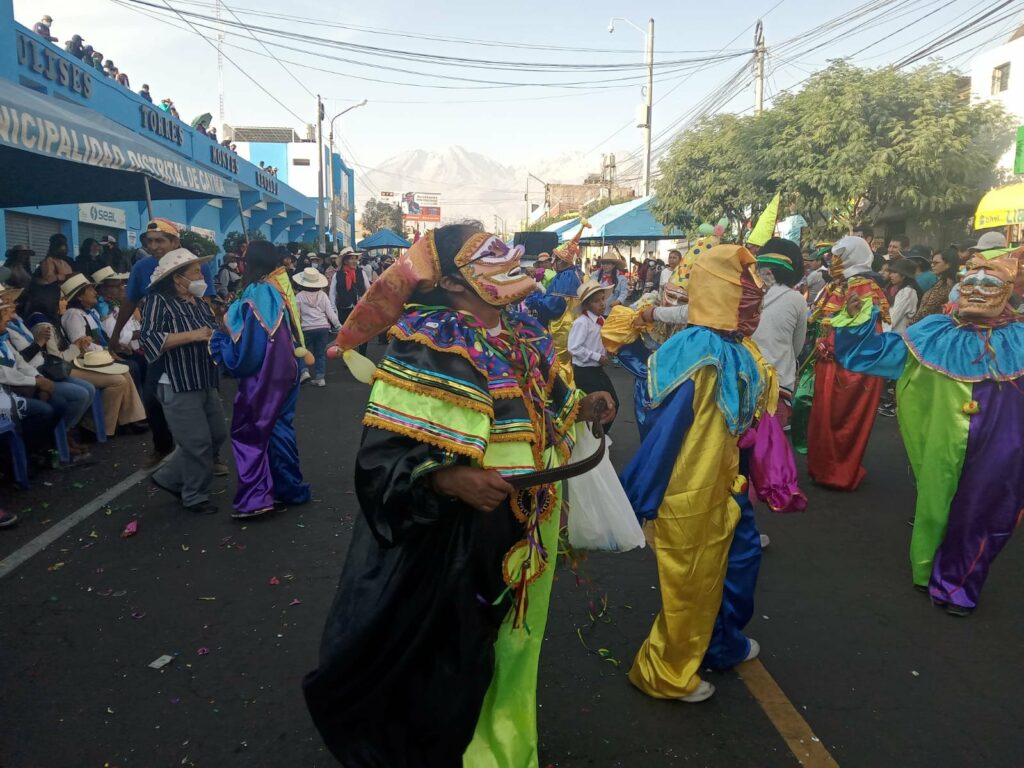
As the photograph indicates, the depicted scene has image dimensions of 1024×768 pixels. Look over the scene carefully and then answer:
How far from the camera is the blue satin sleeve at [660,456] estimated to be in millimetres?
3189

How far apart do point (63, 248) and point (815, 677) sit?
8.81 meters

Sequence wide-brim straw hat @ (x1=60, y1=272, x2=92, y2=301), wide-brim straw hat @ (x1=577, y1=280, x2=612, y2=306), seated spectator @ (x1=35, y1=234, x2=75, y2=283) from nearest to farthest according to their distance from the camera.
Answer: wide-brim straw hat @ (x1=577, y1=280, x2=612, y2=306), wide-brim straw hat @ (x1=60, y1=272, x2=92, y2=301), seated spectator @ (x1=35, y1=234, x2=75, y2=283)

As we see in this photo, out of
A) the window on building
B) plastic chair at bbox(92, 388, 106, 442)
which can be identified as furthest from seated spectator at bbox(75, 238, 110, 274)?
the window on building

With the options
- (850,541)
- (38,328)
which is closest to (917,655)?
(850,541)

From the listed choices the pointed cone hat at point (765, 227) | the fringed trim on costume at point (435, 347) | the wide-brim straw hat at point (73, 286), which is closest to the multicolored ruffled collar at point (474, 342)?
the fringed trim on costume at point (435, 347)

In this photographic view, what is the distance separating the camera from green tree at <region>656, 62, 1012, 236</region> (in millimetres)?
15984

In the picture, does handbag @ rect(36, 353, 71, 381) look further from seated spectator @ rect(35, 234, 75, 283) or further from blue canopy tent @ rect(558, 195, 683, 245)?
blue canopy tent @ rect(558, 195, 683, 245)

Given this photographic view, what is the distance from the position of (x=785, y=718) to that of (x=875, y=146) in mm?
15979

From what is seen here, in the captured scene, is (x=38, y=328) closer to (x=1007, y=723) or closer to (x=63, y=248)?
(x=63, y=248)

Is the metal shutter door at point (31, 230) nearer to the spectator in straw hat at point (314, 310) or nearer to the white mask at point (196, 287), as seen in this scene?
the spectator in straw hat at point (314, 310)

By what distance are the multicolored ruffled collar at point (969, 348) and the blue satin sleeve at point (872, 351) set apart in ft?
0.32

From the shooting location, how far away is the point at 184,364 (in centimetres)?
566

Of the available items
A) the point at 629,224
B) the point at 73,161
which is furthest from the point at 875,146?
the point at 73,161

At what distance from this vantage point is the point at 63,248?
8852mm
